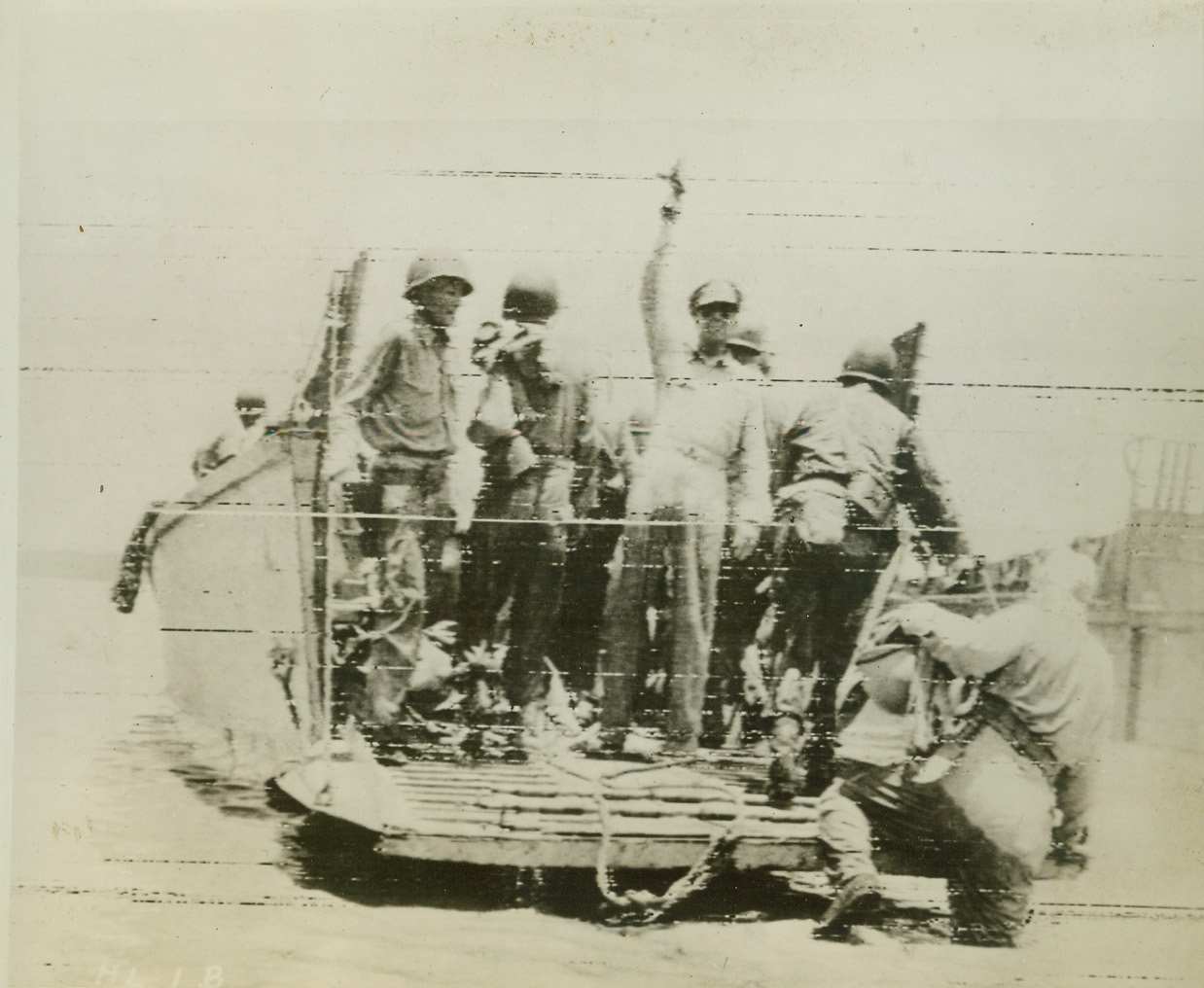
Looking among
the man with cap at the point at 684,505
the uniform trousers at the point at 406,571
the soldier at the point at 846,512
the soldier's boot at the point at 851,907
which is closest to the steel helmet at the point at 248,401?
the uniform trousers at the point at 406,571

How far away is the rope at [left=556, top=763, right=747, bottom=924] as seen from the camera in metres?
1.56

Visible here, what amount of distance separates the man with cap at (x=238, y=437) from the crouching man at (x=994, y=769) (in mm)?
1333

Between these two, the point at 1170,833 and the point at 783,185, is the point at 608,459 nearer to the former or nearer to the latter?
the point at 783,185

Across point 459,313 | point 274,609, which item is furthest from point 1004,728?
point 274,609

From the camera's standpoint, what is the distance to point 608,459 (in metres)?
1.56

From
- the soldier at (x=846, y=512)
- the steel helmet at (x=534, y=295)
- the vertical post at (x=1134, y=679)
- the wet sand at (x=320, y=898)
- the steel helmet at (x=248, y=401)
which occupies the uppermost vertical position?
the steel helmet at (x=534, y=295)

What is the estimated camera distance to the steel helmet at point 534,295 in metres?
1.57

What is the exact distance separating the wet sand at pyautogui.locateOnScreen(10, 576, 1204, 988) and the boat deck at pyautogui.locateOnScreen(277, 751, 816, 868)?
0.06 meters

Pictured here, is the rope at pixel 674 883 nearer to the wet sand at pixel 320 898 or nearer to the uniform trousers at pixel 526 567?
the wet sand at pixel 320 898

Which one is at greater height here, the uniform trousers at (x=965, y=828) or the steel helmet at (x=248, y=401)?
the steel helmet at (x=248, y=401)

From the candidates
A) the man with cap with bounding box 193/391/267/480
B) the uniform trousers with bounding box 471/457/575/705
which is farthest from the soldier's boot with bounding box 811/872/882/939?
the man with cap with bounding box 193/391/267/480

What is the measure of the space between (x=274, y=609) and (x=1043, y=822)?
1.60 meters

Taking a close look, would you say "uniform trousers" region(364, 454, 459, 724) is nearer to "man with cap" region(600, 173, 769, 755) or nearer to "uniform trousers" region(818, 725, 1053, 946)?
"man with cap" region(600, 173, 769, 755)

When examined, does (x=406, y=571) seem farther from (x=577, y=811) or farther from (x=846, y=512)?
(x=846, y=512)
